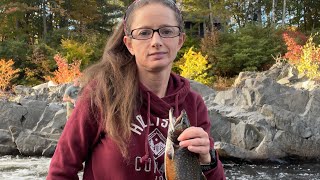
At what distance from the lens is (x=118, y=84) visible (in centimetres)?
218

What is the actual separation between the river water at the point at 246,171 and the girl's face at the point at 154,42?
8.68 meters

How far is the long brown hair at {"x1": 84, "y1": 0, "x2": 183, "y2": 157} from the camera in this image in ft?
6.81

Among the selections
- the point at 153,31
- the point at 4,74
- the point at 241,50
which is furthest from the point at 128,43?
the point at 241,50

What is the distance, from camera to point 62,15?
32625mm

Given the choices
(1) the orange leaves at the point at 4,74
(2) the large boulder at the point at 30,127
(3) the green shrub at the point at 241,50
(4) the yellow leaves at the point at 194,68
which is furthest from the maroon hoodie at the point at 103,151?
(3) the green shrub at the point at 241,50

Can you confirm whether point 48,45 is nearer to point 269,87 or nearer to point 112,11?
point 112,11

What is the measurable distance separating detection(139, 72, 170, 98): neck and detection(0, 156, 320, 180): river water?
8.52m

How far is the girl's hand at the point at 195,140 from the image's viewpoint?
186 cm

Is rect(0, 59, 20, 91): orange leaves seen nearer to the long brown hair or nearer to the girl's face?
the long brown hair

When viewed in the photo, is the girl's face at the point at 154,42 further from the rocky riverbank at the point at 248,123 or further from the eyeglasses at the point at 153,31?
the rocky riverbank at the point at 248,123

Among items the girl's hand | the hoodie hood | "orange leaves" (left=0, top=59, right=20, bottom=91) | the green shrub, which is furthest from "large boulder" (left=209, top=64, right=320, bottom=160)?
"orange leaves" (left=0, top=59, right=20, bottom=91)

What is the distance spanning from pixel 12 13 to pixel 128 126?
32545 mm

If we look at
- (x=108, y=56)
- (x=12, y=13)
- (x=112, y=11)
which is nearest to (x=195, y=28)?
(x=112, y=11)

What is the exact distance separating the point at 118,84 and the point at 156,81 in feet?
0.62
